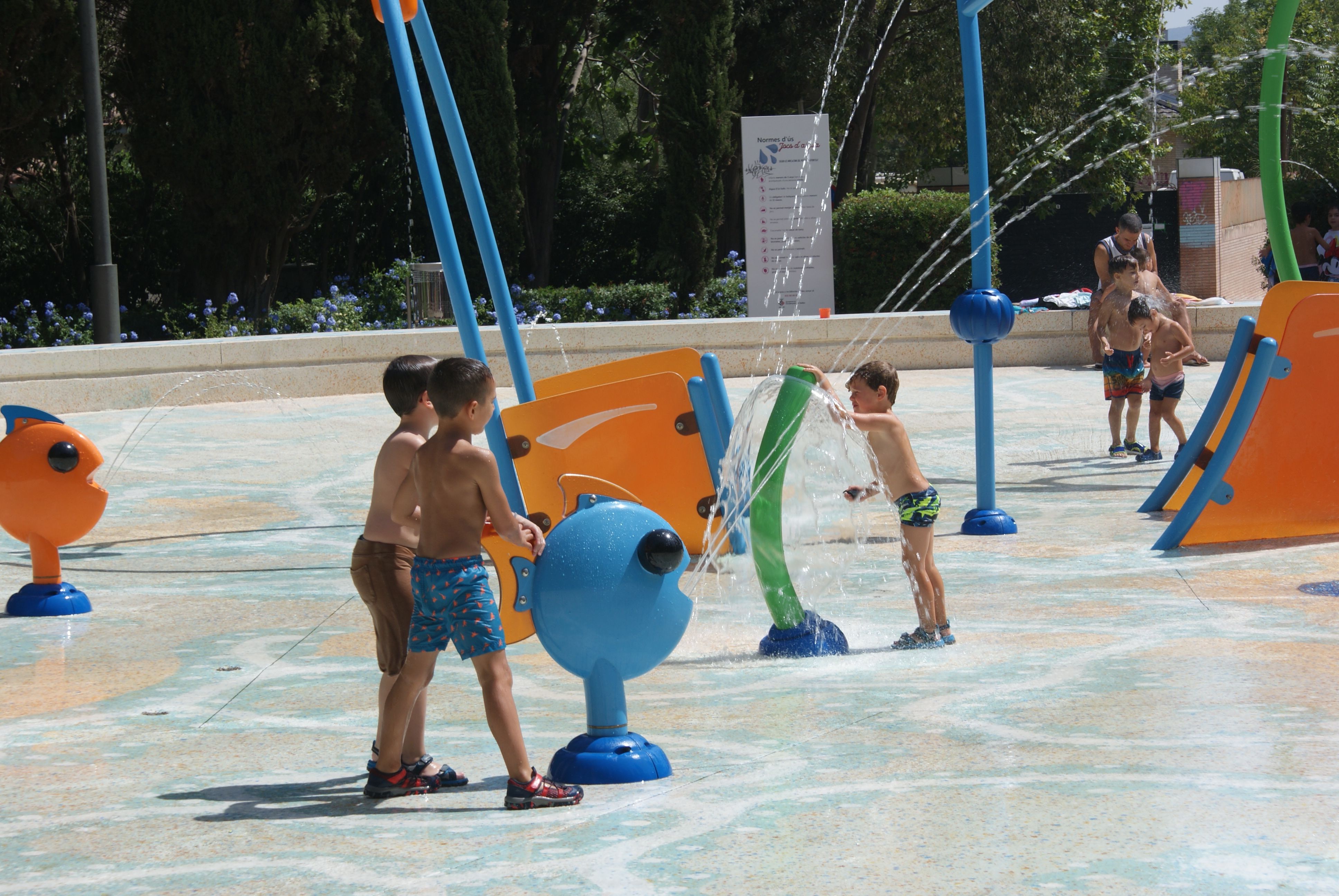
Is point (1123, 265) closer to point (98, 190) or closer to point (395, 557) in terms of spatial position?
point (395, 557)

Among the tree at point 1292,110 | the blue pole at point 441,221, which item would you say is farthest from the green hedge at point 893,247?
the blue pole at point 441,221

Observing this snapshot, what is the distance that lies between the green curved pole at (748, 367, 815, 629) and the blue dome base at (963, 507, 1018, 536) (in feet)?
8.64

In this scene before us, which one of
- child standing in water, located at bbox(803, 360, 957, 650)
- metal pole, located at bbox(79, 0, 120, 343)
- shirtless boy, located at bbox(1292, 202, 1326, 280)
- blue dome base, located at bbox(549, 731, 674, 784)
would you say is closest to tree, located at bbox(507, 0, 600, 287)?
metal pole, located at bbox(79, 0, 120, 343)

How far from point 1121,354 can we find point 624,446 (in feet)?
15.3

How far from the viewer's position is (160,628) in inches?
247

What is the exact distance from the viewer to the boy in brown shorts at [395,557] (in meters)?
4.12

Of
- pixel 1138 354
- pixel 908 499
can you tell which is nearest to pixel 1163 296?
pixel 1138 354

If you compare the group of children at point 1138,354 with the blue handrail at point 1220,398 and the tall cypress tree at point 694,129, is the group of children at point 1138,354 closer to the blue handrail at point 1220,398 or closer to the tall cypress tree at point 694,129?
the blue handrail at point 1220,398

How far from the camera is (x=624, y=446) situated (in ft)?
23.8

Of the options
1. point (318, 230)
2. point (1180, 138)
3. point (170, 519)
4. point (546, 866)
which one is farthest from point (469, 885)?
point (1180, 138)

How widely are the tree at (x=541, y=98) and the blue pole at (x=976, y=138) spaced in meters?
13.3

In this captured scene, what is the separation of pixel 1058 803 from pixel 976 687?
50.8 inches

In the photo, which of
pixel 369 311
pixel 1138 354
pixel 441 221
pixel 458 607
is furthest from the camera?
pixel 369 311

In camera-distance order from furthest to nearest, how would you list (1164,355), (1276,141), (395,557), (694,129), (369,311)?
(694,129), (369,311), (1164,355), (1276,141), (395,557)
